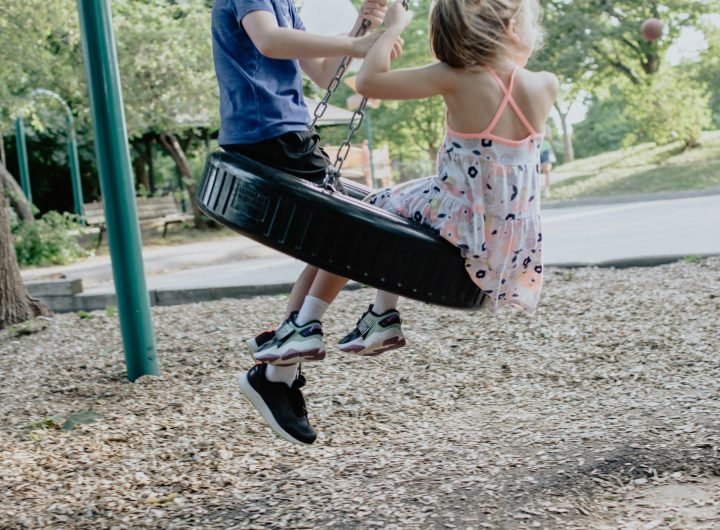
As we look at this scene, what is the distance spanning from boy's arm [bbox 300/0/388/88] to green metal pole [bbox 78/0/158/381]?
214 centimetres

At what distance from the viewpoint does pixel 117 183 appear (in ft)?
17.3

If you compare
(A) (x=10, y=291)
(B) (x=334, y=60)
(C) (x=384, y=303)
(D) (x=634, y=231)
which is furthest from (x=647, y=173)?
(C) (x=384, y=303)

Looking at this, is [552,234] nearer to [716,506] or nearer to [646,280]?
[646,280]

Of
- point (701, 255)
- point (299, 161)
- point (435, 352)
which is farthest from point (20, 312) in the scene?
point (701, 255)

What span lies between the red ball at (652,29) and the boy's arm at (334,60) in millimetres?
19842

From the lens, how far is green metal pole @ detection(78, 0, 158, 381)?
516 cm

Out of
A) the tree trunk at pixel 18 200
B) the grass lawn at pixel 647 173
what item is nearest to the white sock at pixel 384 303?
the tree trunk at pixel 18 200

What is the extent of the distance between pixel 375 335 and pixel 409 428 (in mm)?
1463

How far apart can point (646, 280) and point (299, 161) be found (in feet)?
16.4

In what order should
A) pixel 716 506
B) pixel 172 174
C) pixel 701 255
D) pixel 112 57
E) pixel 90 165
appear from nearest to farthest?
pixel 716 506 < pixel 112 57 < pixel 701 255 < pixel 90 165 < pixel 172 174

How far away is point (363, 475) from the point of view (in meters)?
3.69

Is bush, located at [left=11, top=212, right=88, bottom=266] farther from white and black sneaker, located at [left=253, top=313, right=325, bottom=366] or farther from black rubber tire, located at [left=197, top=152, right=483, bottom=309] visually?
black rubber tire, located at [left=197, top=152, right=483, bottom=309]

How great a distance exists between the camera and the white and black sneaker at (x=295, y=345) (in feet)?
9.36

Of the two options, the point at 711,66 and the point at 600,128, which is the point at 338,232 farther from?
the point at 600,128
